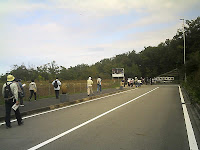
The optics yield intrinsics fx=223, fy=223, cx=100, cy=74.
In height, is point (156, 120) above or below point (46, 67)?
below

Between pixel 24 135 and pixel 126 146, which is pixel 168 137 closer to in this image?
pixel 126 146

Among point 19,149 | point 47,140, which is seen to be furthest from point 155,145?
point 19,149

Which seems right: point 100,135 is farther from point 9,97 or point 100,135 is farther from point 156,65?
point 156,65

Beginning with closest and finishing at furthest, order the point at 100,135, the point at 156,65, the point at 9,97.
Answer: the point at 100,135 < the point at 9,97 < the point at 156,65

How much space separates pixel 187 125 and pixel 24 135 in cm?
534

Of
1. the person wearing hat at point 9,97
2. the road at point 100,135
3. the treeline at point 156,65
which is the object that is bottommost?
the road at point 100,135

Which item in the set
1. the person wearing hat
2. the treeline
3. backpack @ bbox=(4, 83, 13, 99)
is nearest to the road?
the person wearing hat

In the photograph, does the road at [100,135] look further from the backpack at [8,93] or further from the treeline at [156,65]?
the treeline at [156,65]

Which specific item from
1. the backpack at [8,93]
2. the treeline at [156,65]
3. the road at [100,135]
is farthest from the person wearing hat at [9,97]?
the treeline at [156,65]

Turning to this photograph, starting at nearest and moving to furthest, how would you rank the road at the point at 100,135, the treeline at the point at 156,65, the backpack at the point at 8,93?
the road at the point at 100,135, the backpack at the point at 8,93, the treeline at the point at 156,65

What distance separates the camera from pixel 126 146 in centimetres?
524

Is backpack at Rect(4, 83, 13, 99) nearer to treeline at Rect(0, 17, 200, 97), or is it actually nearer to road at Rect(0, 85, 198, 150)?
road at Rect(0, 85, 198, 150)

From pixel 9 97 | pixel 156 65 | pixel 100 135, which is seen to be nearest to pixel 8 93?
pixel 9 97

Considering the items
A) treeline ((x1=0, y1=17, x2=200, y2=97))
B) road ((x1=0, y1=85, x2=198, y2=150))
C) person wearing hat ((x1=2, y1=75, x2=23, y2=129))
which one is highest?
treeline ((x1=0, y1=17, x2=200, y2=97))
